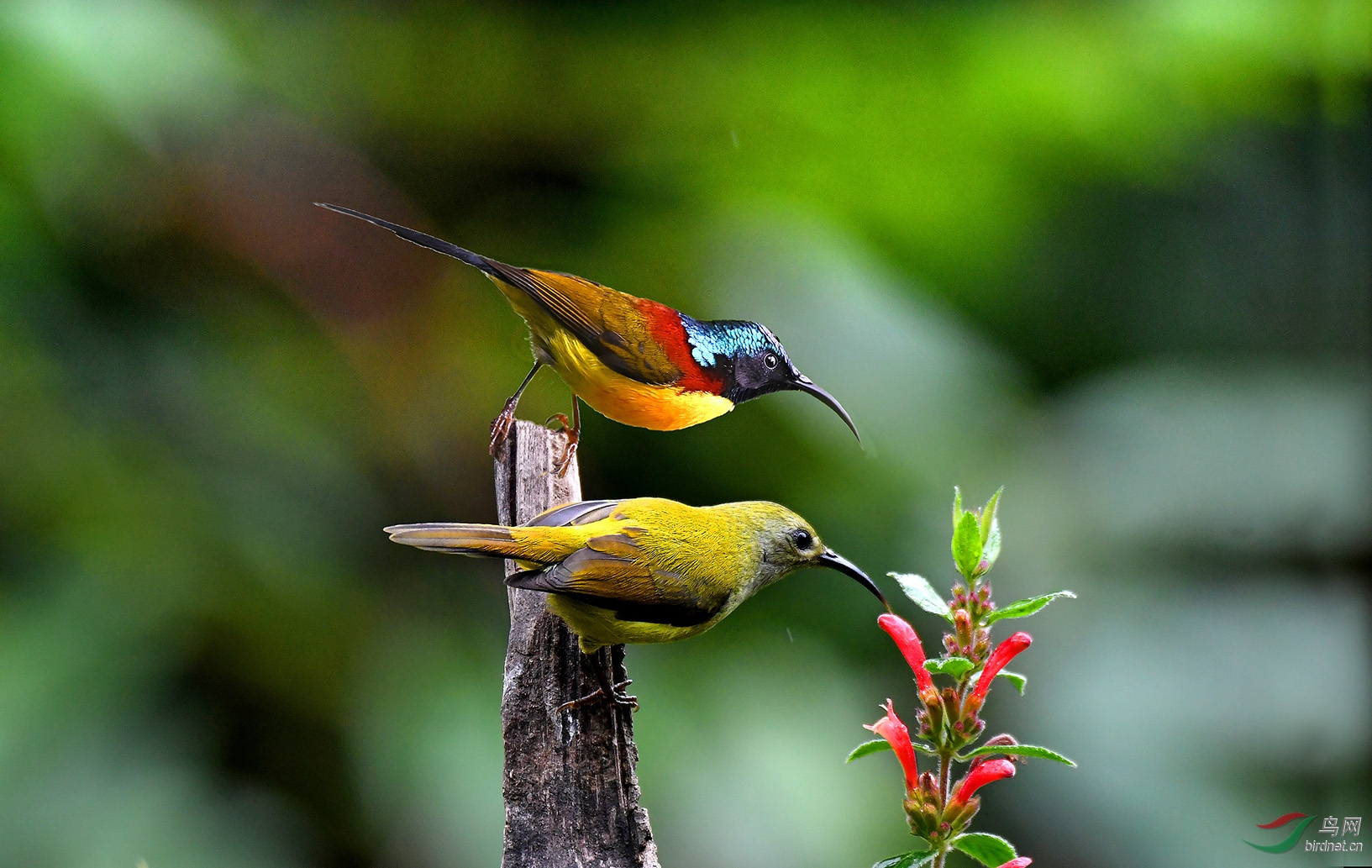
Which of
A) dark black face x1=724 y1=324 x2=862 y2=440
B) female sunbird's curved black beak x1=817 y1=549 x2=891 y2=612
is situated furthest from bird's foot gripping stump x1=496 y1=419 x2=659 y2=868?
dark black face x1=724 y1=324 x2=862 y2=440

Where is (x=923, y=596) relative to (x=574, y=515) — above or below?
below

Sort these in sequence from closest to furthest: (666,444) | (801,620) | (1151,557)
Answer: (666,444)
(801,620)
(1151,557)

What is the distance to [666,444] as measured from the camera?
4.01 metres

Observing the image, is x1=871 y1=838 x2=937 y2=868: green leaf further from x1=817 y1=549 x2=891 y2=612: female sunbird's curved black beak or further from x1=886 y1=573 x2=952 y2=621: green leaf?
x1=817 y1=549 x2=891 y2=612: female sunbird's curved black beak

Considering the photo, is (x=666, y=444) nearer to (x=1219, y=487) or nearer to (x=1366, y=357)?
(x=1219, y=487)

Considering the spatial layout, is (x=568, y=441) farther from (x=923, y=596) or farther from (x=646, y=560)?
(x=923, y=596)

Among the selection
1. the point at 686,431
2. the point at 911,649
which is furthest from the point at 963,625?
the point at 686,431

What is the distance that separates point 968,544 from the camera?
4.45ft

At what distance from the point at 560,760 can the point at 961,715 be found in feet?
3.17

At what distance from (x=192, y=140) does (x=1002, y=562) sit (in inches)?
147

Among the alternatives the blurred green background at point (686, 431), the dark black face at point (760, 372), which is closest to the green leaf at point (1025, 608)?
the dark black face at point (760, 372)

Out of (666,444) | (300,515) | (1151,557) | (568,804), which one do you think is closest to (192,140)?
(300,515)

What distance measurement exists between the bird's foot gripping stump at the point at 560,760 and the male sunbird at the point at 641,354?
0.54 m

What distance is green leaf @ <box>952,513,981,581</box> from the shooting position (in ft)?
4.41
